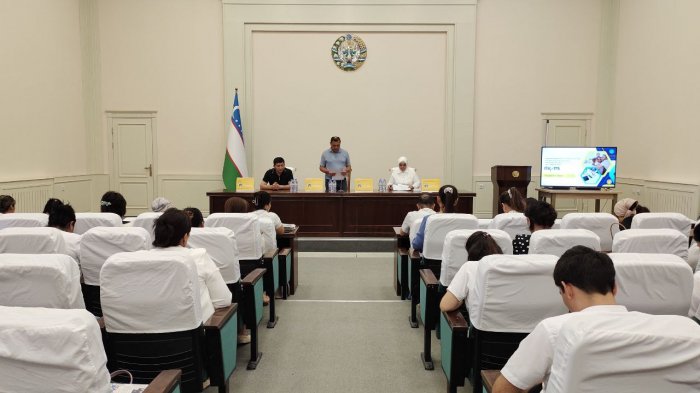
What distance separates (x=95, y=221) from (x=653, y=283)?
12.0ft

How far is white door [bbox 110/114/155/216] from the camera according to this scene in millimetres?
9469

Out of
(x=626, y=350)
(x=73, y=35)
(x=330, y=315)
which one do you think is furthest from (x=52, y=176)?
(x=626, y=350)

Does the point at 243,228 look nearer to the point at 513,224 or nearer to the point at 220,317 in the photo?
the point at 220,317

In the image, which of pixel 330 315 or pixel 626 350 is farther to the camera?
pixel 330 315

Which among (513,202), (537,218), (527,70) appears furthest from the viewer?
(527,70)

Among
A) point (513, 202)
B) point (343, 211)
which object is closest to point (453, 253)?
point (513, 202)

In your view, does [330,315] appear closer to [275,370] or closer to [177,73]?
[275,370]

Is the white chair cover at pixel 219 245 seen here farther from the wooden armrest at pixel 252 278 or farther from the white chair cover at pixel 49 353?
the white chair cover at pixel 49 353

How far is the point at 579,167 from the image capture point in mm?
7875

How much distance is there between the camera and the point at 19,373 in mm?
1287

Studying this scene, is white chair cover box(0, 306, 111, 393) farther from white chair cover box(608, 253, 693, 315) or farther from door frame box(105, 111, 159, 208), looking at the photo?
door frame box(105, 111, 159, 208)

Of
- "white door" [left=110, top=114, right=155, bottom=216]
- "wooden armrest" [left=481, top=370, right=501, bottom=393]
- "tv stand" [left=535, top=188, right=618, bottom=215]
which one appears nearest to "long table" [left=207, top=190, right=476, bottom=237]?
"tv stand" [left=535, top=188, right=618, bottom=215]

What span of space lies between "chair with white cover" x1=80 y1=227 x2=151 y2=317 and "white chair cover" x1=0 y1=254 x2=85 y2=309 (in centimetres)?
80

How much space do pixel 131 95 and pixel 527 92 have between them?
24.3 feet
